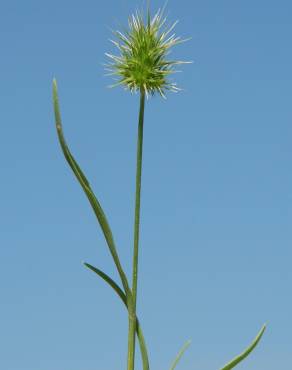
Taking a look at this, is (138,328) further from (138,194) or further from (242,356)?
(138,194)

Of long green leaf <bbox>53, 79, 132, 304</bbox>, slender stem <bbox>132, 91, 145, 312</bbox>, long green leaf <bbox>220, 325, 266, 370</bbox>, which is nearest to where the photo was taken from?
slender stem <bbox>132, 91, 145, 312</bbox>

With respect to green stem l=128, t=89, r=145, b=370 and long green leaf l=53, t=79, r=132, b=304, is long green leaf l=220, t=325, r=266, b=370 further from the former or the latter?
long green leaf l=53, t=79, r=132, b=304

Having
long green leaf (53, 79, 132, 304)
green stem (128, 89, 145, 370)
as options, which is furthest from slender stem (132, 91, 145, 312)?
long green leaf (53, 79, 132, 304)

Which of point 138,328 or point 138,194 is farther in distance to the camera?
point 138,328

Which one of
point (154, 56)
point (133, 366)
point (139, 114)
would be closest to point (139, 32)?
point (154, 56)

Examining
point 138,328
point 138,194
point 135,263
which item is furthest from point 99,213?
point 138,328

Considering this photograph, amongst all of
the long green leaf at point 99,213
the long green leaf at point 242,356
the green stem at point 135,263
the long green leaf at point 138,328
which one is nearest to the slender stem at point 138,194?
the green stem at point 135,263

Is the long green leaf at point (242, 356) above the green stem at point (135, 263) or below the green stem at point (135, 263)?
below

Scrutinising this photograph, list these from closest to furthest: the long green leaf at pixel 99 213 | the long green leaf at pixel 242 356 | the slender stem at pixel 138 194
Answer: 1. the slender stem at pixel 138 194
2. the long green leaf at pixel 99 213
3. the long green leaf at pixel 242 356

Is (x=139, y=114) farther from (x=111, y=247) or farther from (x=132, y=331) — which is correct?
(x=132, y=331)

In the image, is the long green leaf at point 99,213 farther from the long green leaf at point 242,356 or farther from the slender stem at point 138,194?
the long green leaf at point 242,356

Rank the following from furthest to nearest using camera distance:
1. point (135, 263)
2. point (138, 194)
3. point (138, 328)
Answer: point (138, 328) < point (138, 194) < point (135, 263)
